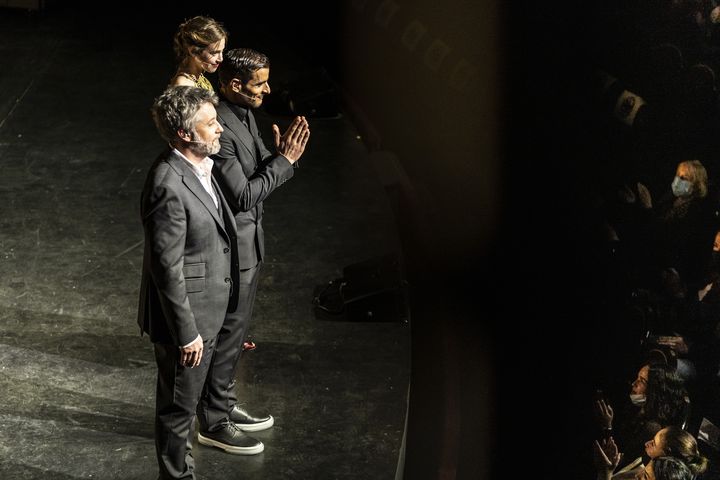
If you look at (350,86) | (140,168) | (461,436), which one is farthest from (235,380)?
(350,86)

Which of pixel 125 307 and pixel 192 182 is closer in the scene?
pixel 192 182

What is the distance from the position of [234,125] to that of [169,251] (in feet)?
2.12

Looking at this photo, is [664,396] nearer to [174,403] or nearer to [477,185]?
[174,403]

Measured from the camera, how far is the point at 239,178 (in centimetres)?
340

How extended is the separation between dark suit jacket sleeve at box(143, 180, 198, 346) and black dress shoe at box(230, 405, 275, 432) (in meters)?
0.75

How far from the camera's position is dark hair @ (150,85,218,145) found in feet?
9.88

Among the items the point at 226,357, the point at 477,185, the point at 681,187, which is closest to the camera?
the point at 226,357

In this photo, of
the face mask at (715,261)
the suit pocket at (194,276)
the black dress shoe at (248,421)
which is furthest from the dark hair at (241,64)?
the face mask at (715,261)

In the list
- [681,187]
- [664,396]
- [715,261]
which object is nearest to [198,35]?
[681,187]

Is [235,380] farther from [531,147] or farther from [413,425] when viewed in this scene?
[531,147]

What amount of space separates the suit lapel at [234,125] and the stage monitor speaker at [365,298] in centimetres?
121

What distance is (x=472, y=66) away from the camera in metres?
6.64

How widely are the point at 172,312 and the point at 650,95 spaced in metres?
2.51

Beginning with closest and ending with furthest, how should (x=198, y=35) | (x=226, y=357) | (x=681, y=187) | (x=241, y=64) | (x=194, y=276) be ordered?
(x=194, y=276), (x=241, y=64), (x=226, y=357), (x=198, y=35), (x=681, y=187)
